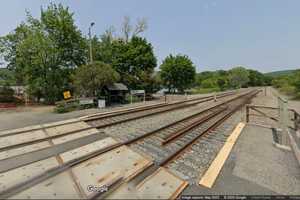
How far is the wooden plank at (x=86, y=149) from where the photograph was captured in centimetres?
410

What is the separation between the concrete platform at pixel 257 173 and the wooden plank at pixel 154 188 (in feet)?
0.73

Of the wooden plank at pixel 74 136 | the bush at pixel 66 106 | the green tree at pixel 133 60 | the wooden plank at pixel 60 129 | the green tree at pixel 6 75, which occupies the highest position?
the green tree at pixel 133 60

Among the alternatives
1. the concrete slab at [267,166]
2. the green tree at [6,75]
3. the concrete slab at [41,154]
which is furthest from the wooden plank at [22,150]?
the green tree at [6,75]

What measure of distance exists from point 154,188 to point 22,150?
4183mm

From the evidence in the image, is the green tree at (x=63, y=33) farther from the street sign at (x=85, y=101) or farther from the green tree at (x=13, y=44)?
the street sign at (x=85, y=101)

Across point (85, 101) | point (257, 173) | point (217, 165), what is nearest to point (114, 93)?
point (85, 101)

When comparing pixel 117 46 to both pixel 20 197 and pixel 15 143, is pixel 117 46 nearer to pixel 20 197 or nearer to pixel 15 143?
pixel 15 143

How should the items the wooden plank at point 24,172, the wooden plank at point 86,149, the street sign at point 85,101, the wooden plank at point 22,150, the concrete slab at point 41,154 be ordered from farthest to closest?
the street sign at point 85,101 < the wooden plank at point 22,150 < the wooden plank at point 86,149 < the concrete slab at point 41,154 < the wooden plank at point 24,172

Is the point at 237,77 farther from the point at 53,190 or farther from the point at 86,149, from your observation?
the point at 53,190

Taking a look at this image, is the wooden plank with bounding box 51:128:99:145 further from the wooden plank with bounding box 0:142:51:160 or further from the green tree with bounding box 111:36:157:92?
the green tree with bounding box 111:36:157:92

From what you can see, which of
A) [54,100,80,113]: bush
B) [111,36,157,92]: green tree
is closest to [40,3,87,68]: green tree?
[111,36,157,92]: green tree

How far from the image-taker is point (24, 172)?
11.1 ft

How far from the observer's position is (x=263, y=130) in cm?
697

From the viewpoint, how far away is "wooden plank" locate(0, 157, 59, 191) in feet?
9.97
